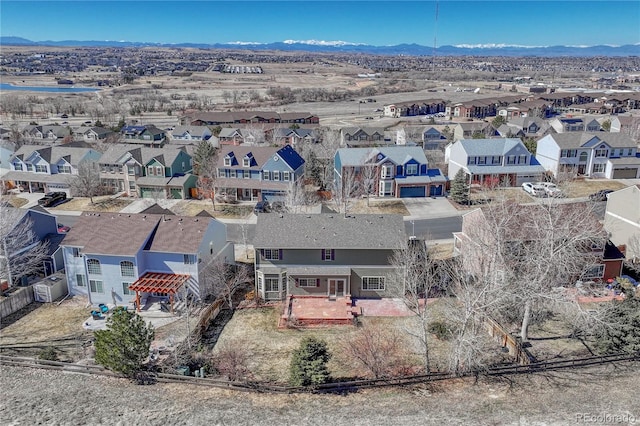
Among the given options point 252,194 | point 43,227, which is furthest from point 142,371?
point 252,194

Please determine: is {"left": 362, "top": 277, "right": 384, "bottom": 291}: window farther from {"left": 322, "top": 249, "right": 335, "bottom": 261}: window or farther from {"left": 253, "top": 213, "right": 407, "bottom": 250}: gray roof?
{"left": 322, "top": 249, "right": 335, "bottom": 261}: window

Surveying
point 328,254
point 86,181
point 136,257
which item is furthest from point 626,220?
point 86,181

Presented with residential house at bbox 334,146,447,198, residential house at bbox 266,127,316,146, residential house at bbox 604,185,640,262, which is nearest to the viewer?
residential house at bbox 604,185,640,262

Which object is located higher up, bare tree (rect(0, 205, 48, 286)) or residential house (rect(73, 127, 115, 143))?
residential house (rect(73, 127, 115, 143))

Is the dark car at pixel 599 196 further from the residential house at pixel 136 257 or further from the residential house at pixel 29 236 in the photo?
the residential house at pixel 29 236

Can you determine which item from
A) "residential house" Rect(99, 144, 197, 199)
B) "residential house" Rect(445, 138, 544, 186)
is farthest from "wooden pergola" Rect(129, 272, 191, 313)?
"residential house" Rect(445, 138, 544, 186)

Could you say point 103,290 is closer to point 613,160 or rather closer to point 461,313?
point 461,313
